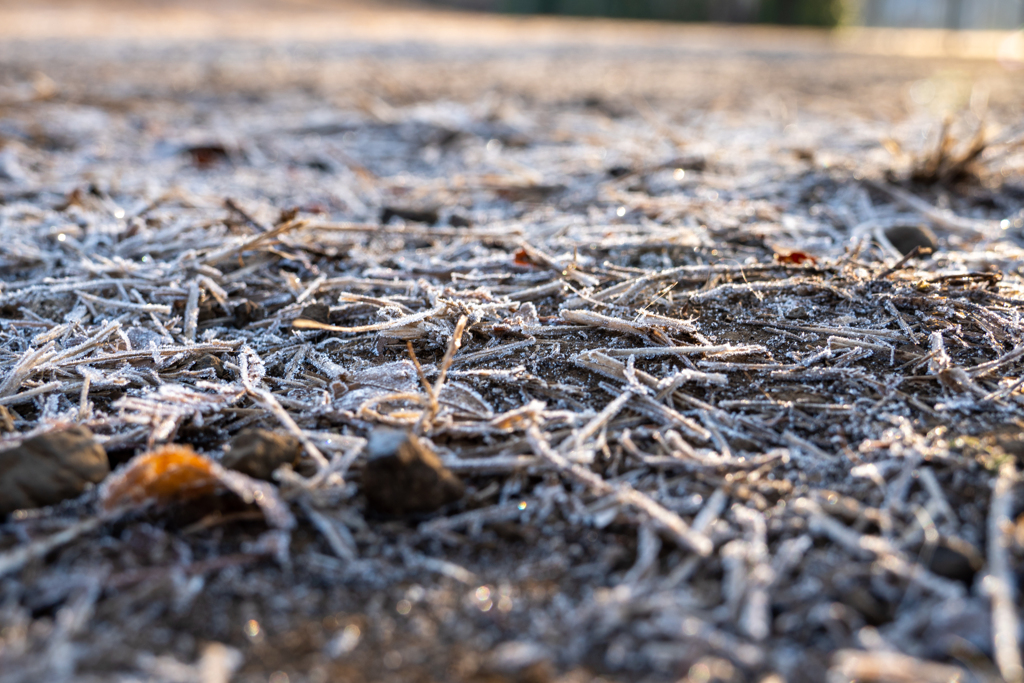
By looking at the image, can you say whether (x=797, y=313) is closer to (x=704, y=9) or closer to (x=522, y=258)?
(x=522, y=258)

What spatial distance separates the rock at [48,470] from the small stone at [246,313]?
2.57 feet

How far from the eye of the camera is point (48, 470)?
1.41m

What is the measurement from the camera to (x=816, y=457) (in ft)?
5.07

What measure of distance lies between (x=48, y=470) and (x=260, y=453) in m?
0.39

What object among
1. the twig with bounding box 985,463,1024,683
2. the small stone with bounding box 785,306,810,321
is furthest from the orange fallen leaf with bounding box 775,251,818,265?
the twig with bounding box 985,463,1024,683

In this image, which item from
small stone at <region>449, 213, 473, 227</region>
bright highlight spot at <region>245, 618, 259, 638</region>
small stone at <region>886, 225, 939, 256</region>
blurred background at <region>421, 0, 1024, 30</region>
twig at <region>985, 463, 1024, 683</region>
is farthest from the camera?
blurred background at <region>421, 0, 1024, 30</region>

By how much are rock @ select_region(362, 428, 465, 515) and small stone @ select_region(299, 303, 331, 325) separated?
846 millimetres

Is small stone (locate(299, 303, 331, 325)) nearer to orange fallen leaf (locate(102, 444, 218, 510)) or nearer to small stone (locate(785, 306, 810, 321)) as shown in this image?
orange fallen leaf (locate(102, 444, 218, 510))

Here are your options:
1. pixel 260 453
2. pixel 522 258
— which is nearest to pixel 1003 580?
pixel 260 453

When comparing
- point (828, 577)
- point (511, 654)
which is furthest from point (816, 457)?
point (511, 654)

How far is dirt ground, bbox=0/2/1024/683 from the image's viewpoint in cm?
114

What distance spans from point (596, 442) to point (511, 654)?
0.60 metres

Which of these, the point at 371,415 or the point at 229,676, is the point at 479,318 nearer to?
the point at 371,415

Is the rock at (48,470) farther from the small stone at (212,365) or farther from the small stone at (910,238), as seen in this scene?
the small stone at (910,238)
